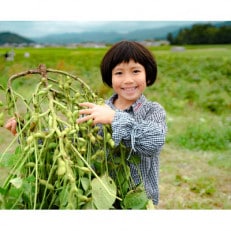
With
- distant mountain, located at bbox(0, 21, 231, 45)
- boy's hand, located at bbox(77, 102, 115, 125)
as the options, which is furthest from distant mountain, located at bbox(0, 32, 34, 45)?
boy's hand, located at bbox(77, 102, 115, 125)

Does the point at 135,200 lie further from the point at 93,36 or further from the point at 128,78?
the point at 93,36

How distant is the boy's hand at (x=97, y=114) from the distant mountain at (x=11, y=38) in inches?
24.8

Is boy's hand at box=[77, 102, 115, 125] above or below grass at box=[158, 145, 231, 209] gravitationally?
above

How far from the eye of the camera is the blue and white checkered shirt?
766 mm

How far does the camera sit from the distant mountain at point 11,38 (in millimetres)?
1315

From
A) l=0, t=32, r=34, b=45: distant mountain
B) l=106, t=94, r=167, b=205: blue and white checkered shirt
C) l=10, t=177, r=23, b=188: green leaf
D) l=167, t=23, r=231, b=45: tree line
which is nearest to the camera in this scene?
l=10, t=177, r=23, b=188: green leaf

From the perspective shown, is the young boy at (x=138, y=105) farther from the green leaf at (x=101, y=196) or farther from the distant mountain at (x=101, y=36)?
the distant mountain at (x=101, y=36)

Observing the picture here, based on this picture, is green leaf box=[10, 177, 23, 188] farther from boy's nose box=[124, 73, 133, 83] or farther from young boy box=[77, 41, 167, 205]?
boy's nose box=[124, 73, 133, 83]

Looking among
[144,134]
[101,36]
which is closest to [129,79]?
[144,134]

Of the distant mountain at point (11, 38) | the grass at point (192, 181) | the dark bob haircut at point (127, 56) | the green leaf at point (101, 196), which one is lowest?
the grass at point (192, 181)

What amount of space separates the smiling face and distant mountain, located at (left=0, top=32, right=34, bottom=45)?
1.65ft

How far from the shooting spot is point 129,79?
91 cm

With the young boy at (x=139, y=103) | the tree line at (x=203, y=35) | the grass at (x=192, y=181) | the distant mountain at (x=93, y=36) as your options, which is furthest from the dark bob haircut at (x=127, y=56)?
the grass at (x=192, y=181)

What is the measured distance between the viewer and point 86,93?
0.83 meters
